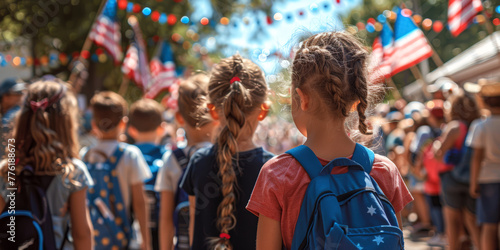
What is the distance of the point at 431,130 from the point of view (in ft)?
23.5

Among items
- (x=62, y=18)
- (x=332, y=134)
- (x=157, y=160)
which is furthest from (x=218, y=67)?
(x=62, y=18)

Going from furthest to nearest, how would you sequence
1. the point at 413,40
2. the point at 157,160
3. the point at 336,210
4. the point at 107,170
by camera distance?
the point at 413,40 → the point at 157,160 → the point at 107,170 → the point at 336,210

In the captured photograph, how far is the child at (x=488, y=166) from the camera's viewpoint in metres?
4.79

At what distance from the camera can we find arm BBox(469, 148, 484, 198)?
489 centimetres

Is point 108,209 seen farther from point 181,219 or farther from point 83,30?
point 83,30

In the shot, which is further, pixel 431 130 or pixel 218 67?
pixel 431 130

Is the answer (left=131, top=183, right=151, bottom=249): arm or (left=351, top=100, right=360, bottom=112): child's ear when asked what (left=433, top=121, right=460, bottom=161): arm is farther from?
(left=351, top=100, right=360, bottom=112): child's ear

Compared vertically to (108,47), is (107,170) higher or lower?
lower

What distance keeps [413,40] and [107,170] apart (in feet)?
18.1

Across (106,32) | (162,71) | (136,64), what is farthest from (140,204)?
(162,71)

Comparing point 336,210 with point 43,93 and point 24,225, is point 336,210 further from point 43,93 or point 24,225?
point 43,93

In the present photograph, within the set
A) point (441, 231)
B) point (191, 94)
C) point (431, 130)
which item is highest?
point (191, 94)

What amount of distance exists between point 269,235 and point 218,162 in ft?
2.45

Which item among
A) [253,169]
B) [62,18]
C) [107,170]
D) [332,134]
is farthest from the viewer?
[62,18]
